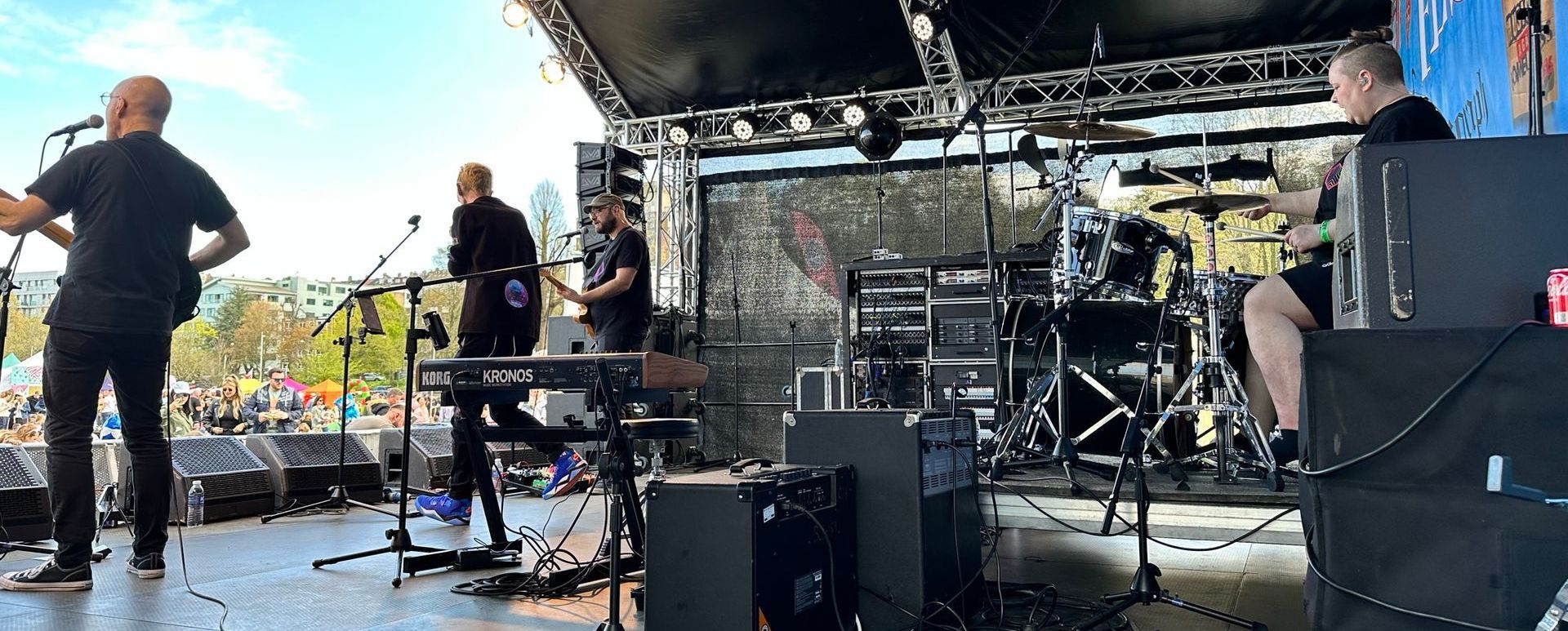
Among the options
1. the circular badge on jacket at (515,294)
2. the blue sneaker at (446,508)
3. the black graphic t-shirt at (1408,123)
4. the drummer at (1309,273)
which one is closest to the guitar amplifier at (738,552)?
the drummer at (1309,273)

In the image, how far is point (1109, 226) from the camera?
12.4 feet

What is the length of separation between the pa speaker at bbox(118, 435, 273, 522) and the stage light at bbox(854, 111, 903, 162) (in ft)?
15.7

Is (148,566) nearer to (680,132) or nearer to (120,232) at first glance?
(120,232)

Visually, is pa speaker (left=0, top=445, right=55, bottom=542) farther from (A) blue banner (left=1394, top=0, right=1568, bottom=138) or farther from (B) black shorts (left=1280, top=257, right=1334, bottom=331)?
(A) blue banner (left=1394, top=0, right=1568, bottom=138)

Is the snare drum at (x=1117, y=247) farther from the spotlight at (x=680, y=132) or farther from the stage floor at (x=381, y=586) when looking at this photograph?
the spotlight at (x=680, y=132)

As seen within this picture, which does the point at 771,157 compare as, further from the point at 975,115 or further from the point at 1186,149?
the point at 975,115

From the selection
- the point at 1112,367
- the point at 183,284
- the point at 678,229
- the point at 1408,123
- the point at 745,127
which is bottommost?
the point at 1112,367

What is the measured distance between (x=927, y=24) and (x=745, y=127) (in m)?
2.01

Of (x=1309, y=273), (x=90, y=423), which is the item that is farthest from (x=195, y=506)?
(x=1309, y=273)

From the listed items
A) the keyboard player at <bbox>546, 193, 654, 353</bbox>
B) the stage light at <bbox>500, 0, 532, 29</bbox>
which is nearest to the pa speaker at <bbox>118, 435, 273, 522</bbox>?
the keyboard player at <bbox>546, 193, 654, 353</bbox>

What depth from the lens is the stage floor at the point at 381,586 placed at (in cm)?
260

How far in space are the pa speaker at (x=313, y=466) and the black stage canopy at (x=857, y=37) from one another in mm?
3964

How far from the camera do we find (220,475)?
16.4 ft

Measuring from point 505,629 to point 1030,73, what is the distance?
21.3 ft
